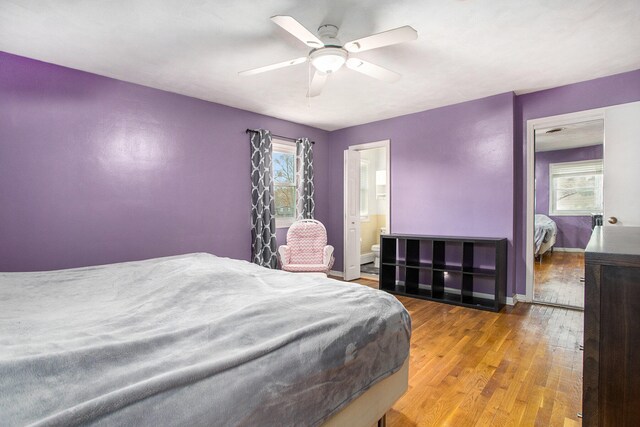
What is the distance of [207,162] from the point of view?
384 centimetres

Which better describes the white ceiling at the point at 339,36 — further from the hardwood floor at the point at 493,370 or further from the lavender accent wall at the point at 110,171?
the hardwood floor at the point at 493,370

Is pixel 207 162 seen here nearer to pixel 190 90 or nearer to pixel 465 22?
pixel 190 90

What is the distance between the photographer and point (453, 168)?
4129mm

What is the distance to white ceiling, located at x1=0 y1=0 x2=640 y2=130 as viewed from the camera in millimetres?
2061

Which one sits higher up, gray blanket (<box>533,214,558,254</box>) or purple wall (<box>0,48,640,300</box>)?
purple wall (<box>0,48,640,300</box>)

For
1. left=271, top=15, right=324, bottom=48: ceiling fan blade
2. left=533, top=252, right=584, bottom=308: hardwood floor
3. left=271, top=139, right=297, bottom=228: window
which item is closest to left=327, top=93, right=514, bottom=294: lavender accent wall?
left=533, top=252, right=584, bottom=308: hardwood floor

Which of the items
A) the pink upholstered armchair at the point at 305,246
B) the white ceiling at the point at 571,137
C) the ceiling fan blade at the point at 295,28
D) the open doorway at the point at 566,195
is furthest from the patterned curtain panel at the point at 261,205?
the open doorway at the point at 566,195

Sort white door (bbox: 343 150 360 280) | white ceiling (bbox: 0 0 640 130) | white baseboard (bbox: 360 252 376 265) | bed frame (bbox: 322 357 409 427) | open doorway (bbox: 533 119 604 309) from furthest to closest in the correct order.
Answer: white baseboard (bbox: 360 252 376 265) < open doorway (bbox: 533 119 604 309) < white door (bbox: 343 150 360 280) < white ceiling (bbox: 0 0 640 130) < bed frame (bbox: 322 357 409 427)

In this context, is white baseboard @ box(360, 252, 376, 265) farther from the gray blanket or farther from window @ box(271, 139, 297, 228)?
the gray blanket

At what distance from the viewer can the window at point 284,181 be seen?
15.4ft

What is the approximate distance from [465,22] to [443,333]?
2.57 meters

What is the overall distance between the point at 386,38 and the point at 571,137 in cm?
600

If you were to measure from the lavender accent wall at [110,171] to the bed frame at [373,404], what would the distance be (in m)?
2.86

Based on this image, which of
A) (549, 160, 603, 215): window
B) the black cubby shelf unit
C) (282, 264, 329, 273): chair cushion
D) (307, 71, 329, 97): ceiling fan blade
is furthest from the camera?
(549, 160, 603, 215): window
